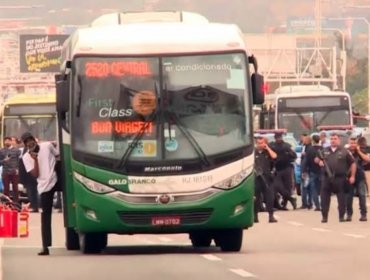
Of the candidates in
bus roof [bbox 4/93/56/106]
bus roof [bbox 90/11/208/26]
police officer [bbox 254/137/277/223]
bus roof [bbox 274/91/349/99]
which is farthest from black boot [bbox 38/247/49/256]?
bus roof [bbox 274/91/349/99]

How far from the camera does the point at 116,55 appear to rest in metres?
23.0

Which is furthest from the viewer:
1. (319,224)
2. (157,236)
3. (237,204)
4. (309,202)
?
(309,202)

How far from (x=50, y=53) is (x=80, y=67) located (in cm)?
10634

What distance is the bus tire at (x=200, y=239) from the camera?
2497 centimetres

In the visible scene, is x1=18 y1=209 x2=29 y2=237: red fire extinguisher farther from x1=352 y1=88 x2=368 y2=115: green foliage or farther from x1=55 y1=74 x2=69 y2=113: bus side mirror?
x1=352 y1=88 x2=368 y2=115: green foliage

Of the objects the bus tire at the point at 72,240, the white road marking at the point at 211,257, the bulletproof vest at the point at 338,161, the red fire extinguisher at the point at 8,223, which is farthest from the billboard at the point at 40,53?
the red fire extinguisher at the point at 8,223

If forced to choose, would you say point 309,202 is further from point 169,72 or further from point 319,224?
point 169,72

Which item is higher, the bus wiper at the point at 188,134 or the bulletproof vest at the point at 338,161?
the bus wiper at the point at 188,134

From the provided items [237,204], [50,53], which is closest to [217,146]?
[237,204]

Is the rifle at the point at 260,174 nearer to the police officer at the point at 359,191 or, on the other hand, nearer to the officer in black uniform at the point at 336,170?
the officer in black uniform at the point at 336,170

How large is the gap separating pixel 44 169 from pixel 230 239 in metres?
2.66

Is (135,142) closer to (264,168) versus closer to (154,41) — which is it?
(154,41)

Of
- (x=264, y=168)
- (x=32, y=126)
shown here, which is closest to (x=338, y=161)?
(x=264, y=168)

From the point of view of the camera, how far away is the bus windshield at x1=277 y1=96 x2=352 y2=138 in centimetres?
5281
